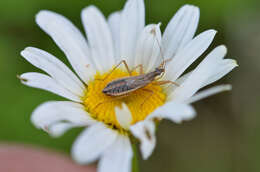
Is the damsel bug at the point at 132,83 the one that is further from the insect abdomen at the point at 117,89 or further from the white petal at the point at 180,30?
the white petal at the point at 180,30

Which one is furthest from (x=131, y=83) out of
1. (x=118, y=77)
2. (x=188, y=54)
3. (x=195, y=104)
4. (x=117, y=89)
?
(x=195, y=104)

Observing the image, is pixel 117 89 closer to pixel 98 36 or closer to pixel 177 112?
pixel 98 36

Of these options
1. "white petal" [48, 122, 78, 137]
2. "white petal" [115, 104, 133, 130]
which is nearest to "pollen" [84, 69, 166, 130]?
"white petal" [115, 104, 133, 130]

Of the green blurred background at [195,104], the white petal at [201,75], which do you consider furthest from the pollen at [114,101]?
the green blurred background at [195,104]

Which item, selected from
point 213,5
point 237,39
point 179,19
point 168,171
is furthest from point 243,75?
point 179,19

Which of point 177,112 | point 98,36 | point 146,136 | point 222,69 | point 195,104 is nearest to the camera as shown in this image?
point 177,112

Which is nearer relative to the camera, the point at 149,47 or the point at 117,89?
the point at 117,89
